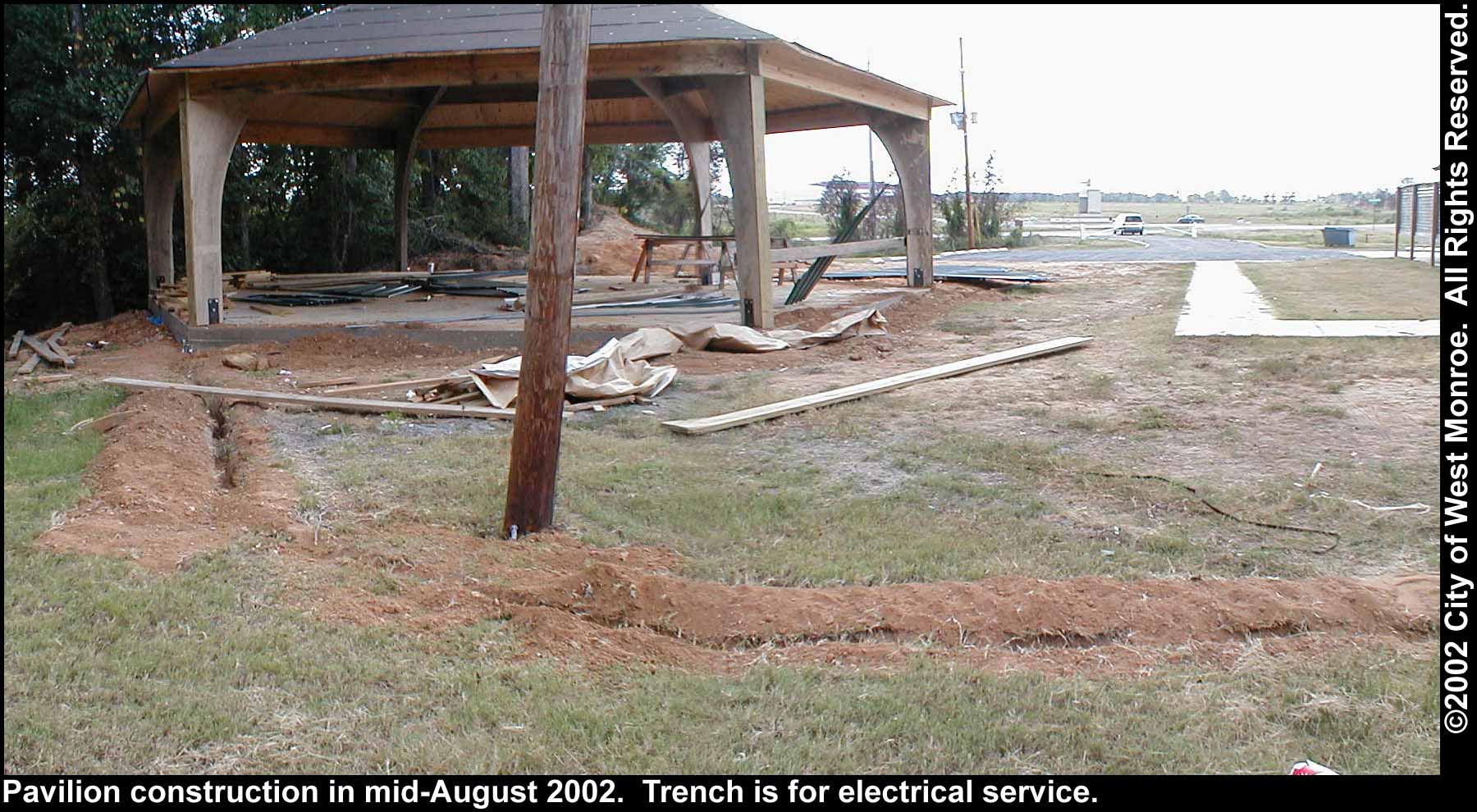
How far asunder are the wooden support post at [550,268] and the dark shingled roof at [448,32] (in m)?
6.35

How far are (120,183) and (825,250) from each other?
454 inches

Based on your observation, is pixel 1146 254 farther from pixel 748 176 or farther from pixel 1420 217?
pixel 748 176

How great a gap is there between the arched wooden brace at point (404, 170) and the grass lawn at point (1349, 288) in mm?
12954

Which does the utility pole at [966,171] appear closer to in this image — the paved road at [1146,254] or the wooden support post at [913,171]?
the paved road at [1146,254]

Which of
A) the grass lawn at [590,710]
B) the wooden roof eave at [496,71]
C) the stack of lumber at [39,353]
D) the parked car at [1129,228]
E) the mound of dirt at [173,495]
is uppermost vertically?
the wooden roof eave at [496,71]

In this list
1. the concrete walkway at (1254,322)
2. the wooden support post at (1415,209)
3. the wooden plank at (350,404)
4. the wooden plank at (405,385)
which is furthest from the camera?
the wooden support post at (1415,209)

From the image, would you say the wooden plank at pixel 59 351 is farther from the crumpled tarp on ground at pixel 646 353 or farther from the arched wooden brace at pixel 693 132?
the arched wooden brace at pixel 693 132

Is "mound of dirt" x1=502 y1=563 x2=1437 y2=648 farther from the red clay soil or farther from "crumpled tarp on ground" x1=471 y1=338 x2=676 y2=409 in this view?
"crumpled tarp on ground" x1=471 y1=338 x2=676 y2=409

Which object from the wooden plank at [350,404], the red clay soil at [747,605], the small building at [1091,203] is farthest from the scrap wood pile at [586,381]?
the small building at [1091,203]

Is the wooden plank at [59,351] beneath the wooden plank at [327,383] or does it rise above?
above

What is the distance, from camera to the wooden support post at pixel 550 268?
538 cm

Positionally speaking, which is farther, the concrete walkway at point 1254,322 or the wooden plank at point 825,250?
the wooden plank at point 825,250

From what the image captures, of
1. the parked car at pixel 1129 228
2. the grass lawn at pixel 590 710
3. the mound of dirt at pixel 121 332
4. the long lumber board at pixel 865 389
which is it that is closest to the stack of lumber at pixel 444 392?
the long lumber board at pixel 865 389

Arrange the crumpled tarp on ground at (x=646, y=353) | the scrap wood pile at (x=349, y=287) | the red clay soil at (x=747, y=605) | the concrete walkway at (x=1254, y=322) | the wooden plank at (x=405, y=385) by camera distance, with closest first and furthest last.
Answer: the red clay soil at (x=747, y=605), the crumpled tarp on ground at (x=646, y=353), the wooden plank at (x=405, y=385), the concrete walkway at (x=1254, y=322), the scrap wood pile at (x=349, y=287)
